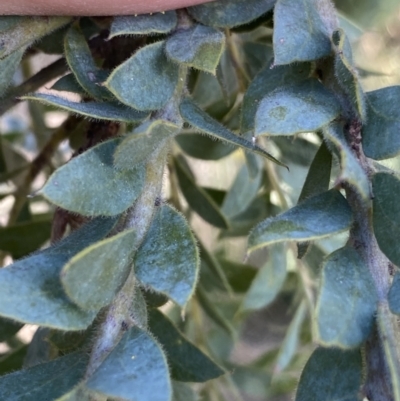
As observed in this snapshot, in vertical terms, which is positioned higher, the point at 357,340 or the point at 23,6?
the point at 23,6

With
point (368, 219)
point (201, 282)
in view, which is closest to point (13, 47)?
point (368, 219)

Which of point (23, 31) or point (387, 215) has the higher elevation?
point (23, 31)

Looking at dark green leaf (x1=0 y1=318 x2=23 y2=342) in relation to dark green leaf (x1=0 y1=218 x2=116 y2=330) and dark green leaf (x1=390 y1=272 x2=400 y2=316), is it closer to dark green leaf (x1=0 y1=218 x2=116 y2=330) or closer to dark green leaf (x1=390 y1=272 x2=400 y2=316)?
dark green leaf (x1=0 y1=218 x2=116 y2=330)

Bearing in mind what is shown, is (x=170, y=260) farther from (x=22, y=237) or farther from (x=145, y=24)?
(x=22, y=237)

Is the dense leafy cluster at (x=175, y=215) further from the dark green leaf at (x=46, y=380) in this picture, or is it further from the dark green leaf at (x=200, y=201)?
the dark green leaf at (x=200, y=201)

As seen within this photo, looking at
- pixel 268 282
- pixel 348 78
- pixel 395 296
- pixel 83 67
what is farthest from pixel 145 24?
pixel 268 282

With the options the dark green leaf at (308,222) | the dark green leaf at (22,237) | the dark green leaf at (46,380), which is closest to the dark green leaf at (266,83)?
the dark green leaf at (308,222)

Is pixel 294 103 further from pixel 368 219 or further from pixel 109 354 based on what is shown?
pixel 109 354
